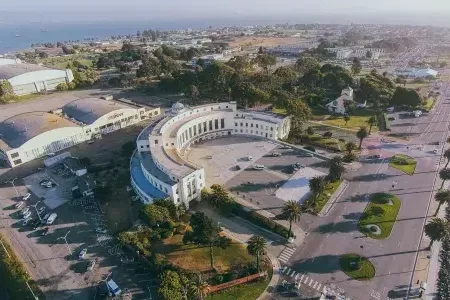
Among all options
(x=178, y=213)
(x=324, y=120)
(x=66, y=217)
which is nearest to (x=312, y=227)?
(x=178, y=213)

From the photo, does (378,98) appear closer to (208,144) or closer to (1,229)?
(208,144)

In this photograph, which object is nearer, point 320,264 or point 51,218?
point 320,264

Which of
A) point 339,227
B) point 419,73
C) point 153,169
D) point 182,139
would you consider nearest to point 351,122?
Result: point 339,227

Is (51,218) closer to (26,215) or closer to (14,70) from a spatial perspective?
(26,215)

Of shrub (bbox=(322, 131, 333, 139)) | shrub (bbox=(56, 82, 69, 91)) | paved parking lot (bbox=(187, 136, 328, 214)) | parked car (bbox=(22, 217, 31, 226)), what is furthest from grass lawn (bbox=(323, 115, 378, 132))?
shrub (bbox=(56, 82, 69, 91))

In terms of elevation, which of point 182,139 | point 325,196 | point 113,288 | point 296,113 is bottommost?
point 113,288

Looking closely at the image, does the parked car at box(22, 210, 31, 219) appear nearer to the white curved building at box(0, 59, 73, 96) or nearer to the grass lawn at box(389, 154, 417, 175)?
the grass lawn at box(389, 154, 417, 175)
